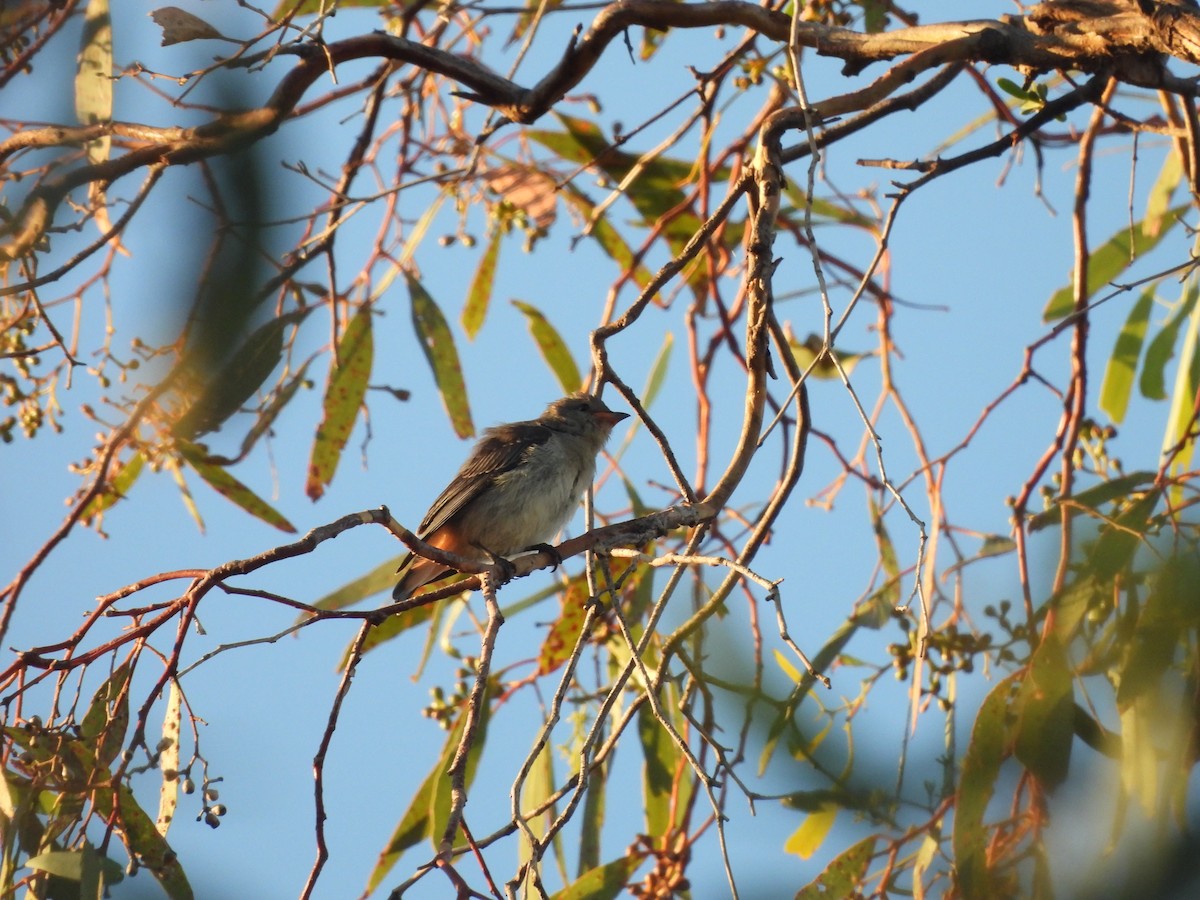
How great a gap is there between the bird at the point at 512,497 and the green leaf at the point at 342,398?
1.16 feet

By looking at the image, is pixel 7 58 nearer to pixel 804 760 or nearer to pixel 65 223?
pixel 65 223

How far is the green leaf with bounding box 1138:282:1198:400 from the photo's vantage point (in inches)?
170

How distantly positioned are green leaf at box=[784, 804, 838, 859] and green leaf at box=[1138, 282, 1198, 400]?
1910mm

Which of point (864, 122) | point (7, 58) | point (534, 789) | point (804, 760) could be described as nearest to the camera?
point (864, 122)

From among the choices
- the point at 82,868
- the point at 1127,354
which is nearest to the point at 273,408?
the point at 82,868

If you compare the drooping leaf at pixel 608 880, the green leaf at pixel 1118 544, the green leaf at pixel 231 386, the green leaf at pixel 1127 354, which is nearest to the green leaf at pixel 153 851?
the green leaf at pixel 231 386

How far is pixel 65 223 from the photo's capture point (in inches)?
111

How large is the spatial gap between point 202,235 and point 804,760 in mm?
2017

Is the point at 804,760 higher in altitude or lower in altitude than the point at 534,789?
lower

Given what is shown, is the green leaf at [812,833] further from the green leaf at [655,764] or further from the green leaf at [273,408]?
the green leaf at [273,408]

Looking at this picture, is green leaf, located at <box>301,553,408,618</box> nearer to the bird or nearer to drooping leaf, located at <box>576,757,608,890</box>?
the bird

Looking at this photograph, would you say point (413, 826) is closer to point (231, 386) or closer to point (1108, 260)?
point (231, 386)

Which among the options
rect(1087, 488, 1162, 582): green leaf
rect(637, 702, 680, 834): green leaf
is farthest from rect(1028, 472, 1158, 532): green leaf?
rect(637, 702, 680, 834): green leaf

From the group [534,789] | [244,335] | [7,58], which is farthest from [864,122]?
[534,789]
